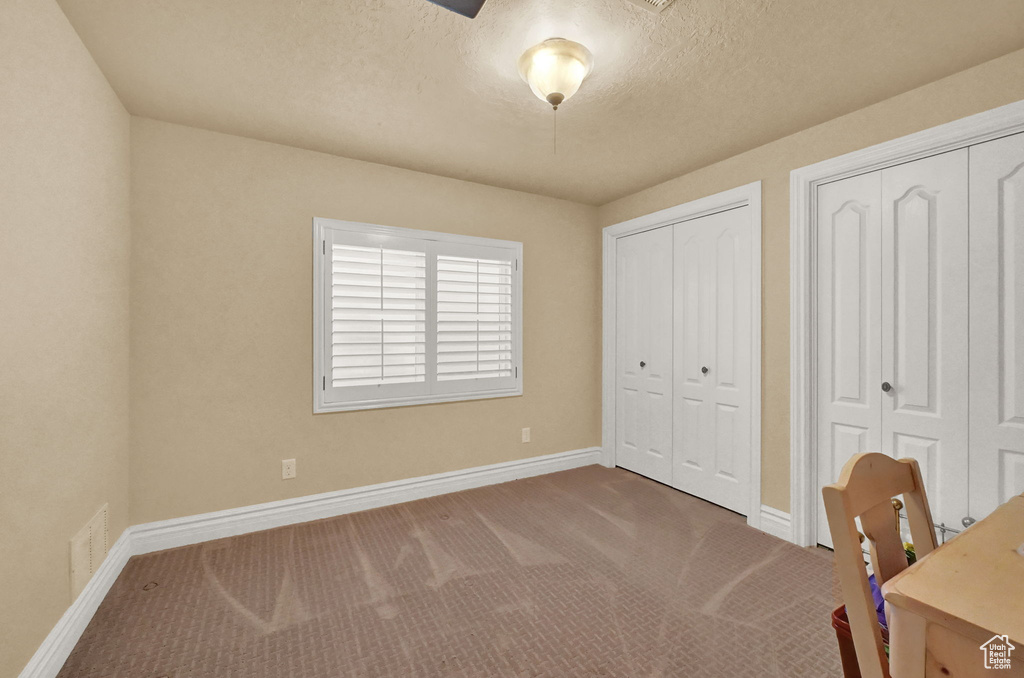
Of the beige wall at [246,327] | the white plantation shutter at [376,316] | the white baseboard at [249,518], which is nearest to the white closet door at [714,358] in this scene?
the white baseboard at [249,518]

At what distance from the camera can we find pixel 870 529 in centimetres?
108

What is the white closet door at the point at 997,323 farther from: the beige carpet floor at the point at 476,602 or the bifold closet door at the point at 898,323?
the beige carpet floor at the point at 476,602

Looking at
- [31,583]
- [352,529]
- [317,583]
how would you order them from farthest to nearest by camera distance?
[352,529]
[317,583]
[31,583]

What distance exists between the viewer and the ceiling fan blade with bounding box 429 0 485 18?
1.57 m

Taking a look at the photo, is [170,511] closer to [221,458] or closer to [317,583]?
[221,458]

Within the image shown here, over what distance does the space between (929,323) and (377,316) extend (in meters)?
3.18

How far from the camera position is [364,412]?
317 cm

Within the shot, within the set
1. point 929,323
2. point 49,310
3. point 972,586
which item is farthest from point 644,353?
point 49,310

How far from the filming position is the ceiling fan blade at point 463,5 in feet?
5.16

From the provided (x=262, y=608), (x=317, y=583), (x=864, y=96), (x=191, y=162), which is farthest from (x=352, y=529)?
(x=864, y=96)

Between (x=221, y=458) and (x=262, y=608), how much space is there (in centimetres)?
106

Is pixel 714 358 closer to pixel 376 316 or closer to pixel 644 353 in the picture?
pixel 644 353

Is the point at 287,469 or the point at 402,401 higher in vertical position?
the point at 402,401

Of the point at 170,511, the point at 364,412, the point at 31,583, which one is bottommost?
the point at 170,511
